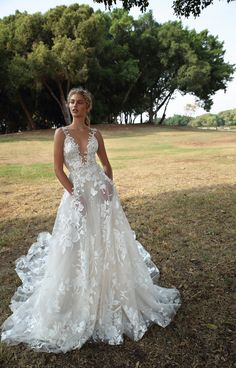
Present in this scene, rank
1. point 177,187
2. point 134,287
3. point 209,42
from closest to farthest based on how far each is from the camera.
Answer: point 134,287, point 177,187, point 209,42

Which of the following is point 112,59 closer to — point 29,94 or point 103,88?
point 103,88

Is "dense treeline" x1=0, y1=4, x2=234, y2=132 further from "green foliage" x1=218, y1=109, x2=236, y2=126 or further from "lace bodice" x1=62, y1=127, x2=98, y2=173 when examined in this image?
"green foliage" x1=218, y1=109, x2=236, y2=126

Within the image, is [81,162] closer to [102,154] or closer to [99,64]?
[102,154]

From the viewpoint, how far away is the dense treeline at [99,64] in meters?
26.9

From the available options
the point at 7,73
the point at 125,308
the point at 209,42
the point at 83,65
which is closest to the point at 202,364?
the point at 125,308

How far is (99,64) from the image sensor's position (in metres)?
31.9

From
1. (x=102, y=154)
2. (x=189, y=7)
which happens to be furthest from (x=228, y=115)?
(x=102, y=154)

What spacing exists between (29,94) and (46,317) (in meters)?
31.9

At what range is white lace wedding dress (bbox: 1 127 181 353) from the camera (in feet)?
9.86

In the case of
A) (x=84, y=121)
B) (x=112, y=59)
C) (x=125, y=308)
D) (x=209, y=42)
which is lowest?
(x=125, y=308)

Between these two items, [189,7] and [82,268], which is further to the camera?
[189,7]

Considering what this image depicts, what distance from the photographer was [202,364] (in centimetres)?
278

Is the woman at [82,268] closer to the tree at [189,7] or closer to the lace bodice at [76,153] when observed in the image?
the lace bodice at [76,153]

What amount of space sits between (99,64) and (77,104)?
30.7 m
